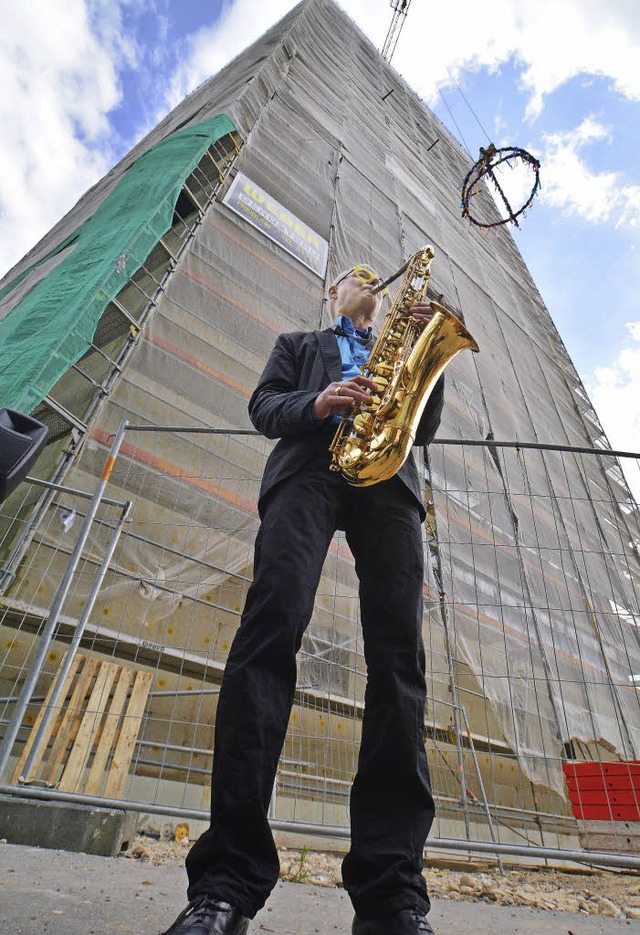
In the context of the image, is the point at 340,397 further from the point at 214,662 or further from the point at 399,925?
the point at 214,662

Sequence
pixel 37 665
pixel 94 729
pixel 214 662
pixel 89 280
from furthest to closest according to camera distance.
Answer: pixel 89 280 < pixel 214 662 < pixel 94 729 < pixel 37 665

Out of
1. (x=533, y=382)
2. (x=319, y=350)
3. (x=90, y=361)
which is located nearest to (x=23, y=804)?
(x=319, y=350)

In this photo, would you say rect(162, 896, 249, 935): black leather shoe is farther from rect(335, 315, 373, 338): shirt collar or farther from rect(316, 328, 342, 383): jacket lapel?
rect(335, 315, 373, 338): shirt collar

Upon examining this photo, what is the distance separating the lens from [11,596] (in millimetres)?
3057

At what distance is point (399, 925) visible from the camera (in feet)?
2.82

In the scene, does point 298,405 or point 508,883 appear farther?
point 508,883

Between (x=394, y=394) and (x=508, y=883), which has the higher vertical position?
(x=394, y=394)

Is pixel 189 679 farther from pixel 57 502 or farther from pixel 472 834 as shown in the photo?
pixel 472 834

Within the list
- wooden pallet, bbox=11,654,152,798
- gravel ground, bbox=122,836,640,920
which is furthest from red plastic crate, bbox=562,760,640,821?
wooden pallet, bbox=11,654,152,798

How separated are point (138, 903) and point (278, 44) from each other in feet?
31.8

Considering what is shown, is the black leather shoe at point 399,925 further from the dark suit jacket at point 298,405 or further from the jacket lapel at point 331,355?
the jacket lapel at point 331,355

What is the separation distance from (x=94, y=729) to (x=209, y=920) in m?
2.26

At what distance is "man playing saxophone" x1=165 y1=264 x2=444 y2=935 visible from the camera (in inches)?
34.4

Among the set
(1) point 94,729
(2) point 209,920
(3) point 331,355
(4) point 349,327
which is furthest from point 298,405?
(1) point 94,729
